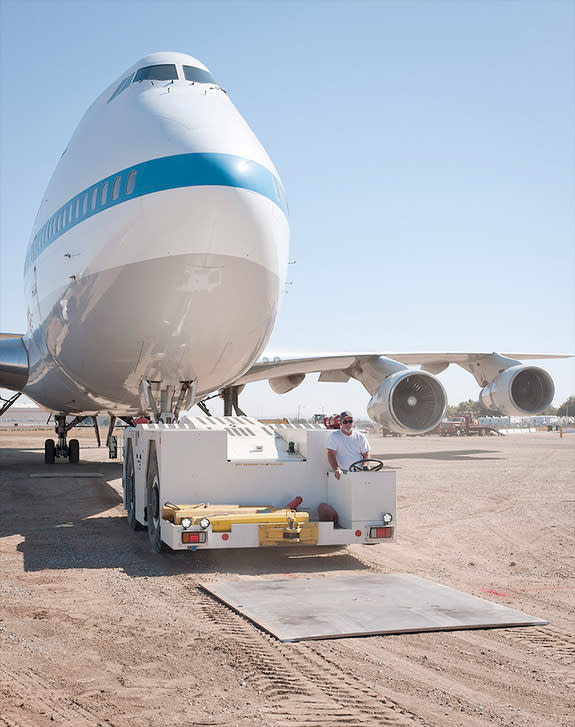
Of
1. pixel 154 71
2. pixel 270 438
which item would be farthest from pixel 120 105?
pixel 270 438

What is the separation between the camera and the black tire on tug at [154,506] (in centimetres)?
758

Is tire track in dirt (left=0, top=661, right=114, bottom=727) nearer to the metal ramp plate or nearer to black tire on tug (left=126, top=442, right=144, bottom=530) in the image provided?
the metal ramp plate

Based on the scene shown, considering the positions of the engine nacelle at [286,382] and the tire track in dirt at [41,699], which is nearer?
the tire track in dirt at [41,699]

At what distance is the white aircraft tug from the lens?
23.1 ft

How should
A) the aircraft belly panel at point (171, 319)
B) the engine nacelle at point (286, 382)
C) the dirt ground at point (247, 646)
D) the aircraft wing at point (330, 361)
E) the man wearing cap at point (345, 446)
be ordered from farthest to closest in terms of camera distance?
the engine nacelle at point (286, 382) → the aircraft wing at point (330, 361) → the aircraft belly panel at point (171, 319) → the man wearing cap at point (345, 446) → the dirt ground at point (247, 646)

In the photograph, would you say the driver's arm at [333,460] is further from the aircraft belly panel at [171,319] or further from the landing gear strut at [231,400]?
the landing gear strut at [231,400]

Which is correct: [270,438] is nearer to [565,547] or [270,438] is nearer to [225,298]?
[225,298]

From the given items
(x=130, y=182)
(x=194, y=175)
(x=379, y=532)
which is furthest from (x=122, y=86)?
(x=379, y=532)

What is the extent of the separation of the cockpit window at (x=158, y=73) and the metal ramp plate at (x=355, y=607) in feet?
21.2

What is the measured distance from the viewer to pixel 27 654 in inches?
170

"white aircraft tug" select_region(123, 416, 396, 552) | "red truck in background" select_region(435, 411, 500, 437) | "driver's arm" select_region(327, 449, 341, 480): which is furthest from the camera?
"red truck in background" select_region(435, 411, 500, 437)

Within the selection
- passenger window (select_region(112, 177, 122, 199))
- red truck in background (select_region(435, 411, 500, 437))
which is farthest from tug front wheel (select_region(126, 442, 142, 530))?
red truck in background (select_region(435, 411, 500, 437))

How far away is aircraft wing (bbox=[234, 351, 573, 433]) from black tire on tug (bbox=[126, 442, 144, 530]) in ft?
17.9

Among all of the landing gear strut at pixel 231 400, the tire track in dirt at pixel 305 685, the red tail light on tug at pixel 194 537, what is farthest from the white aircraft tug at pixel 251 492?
the landing gear strut at pixel 231 400
